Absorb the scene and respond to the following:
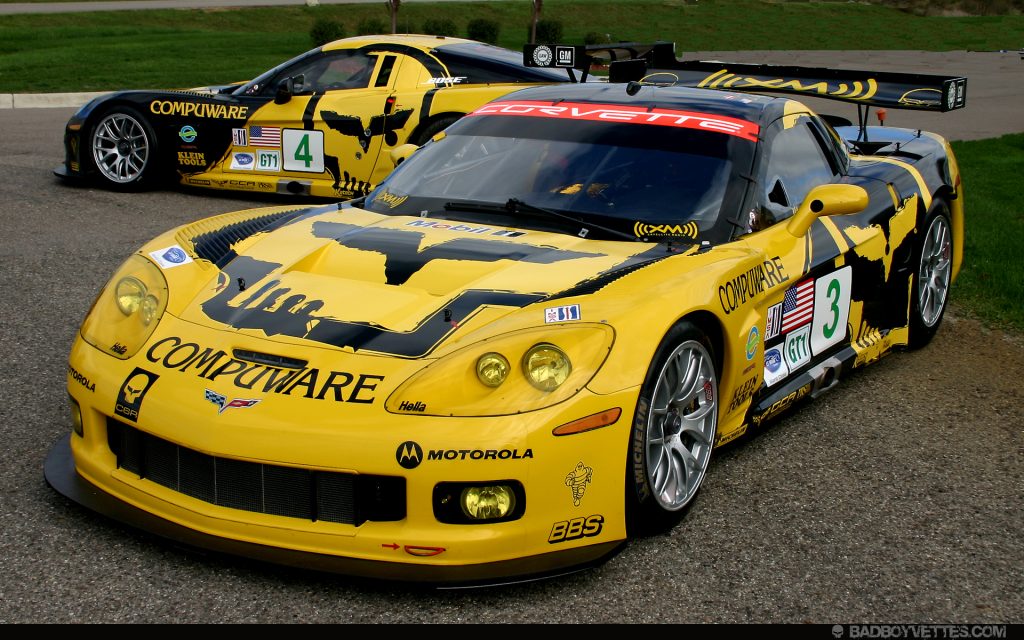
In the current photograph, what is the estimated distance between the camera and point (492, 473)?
11.7ft

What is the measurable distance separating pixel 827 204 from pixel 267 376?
236 cm

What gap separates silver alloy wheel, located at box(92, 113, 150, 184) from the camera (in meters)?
10.3

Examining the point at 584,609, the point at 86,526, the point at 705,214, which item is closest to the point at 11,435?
the point at 86,526

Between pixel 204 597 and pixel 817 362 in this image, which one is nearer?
pixel 204 597

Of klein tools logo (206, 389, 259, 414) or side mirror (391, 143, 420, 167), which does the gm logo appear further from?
side mirror (391, 143, 420, 167)

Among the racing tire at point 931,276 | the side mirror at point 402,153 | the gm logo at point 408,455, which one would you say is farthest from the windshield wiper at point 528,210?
the racing tire at point 931,276

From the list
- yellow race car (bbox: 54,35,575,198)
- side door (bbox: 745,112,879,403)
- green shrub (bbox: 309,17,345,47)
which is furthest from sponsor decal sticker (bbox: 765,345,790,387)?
green shrub (bbox: 309,17,345,47)

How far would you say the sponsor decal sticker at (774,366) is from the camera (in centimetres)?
490

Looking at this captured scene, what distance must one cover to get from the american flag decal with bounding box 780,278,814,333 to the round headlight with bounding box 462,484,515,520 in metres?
1.79

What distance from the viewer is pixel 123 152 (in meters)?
10.3

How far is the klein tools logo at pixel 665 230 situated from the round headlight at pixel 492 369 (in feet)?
3.98

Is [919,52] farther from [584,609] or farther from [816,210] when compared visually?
[584,609]

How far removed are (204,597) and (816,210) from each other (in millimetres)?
2818

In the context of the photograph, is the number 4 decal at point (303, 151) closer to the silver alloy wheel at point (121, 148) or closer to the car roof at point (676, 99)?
the silver alloy wheel at point (121, 148)
